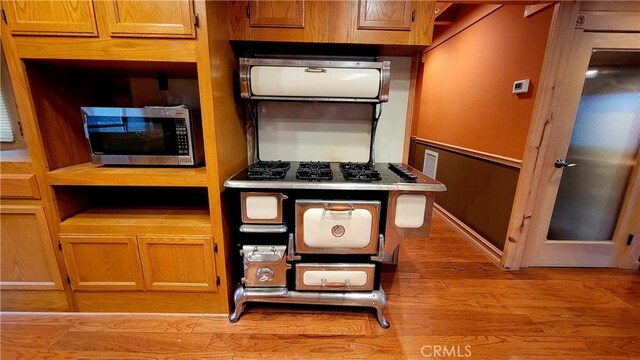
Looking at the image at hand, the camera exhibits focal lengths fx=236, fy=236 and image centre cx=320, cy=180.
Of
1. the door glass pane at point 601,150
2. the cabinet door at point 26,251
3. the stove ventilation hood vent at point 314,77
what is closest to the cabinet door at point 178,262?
the cabinet door at point 26,251

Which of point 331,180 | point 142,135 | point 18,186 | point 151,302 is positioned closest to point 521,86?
point 331,180

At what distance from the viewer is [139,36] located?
1128 mm

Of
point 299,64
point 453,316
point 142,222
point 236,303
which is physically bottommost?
point 453,316

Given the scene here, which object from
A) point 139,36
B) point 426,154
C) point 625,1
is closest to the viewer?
point 139,36

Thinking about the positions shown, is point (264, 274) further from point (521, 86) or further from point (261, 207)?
point (521, 86)

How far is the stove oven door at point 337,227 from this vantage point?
128 centimetres

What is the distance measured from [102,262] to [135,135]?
764mm

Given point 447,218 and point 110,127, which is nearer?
point 110,127

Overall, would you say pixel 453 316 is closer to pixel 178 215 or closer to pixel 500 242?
pixel 500 242

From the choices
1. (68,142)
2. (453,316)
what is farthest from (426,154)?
(68,142)

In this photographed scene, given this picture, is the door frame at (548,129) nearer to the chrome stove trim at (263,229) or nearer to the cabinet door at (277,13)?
the cabinet door at (277,13)

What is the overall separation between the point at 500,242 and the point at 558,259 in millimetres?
466

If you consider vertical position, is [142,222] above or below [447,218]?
above

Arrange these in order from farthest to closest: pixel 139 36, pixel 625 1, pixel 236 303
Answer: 1. pixel 625 1
2. pixel 236 303
3. pixel 139 36
